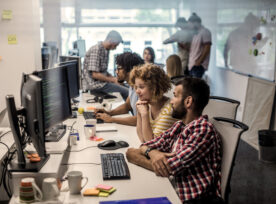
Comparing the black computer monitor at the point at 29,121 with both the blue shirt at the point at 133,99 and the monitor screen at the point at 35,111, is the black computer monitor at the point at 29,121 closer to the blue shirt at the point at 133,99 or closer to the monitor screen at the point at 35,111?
Result: the monitor screen at the point at 35,111

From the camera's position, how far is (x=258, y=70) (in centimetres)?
426

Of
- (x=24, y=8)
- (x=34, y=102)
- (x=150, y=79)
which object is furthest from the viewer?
(x=24, y=8)

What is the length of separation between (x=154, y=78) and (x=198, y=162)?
82 centimetres

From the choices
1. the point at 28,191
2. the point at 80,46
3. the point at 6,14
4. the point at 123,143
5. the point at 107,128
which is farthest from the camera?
the point at 80,46

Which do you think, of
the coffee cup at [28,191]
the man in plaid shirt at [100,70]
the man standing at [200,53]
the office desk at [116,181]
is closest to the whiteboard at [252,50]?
the man standing at [200,53]

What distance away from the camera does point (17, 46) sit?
3.83 meters

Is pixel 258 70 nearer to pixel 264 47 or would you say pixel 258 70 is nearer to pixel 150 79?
pixel 264 47

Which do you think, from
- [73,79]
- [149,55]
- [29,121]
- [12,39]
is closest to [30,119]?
[29,121]

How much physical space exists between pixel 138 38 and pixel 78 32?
0.99 meters

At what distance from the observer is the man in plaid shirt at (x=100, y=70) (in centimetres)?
421

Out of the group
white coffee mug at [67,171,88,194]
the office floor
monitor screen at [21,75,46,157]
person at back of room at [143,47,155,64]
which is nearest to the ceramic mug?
monitor screen at [21,75,46,157]

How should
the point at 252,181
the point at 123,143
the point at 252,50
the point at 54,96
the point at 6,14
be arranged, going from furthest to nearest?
the point at 252,50, the point at 6,14, the point at 252,181, the point at 123,143, the point at 54,96

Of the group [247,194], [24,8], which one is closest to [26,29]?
[24,8]

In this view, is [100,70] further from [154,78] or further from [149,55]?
[154,78]
